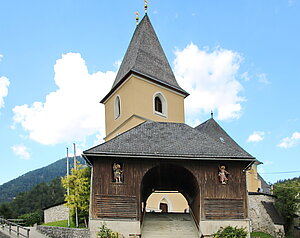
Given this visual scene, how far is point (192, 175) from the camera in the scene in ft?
61.9

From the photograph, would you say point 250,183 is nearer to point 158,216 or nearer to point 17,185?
point 158,216

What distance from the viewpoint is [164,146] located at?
18984mm

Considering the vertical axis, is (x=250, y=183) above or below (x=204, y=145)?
below

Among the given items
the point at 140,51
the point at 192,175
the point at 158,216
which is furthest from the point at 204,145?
the point at 140,51

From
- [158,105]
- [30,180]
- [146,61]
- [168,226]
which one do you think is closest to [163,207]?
[168,226]

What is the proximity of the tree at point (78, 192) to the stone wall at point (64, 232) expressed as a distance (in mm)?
1508

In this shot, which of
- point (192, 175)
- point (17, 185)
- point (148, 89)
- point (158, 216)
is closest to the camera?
point (192, 175)

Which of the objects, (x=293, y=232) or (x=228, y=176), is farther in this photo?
(x=293, y=232)

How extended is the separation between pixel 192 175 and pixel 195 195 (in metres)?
1.50

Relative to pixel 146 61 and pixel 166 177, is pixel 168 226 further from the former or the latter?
pixel 146 61

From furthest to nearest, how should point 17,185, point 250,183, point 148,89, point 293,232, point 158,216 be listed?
point 17,185 < point 250,183 < point 293,232 < point 148,89 < point 158,216

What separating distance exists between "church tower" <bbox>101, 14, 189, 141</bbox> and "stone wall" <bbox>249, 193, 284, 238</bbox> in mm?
7656

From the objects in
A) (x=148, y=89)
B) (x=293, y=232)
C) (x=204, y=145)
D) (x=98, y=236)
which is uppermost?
(x=148, y=89)

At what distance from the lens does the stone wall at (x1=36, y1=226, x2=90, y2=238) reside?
1909cm
